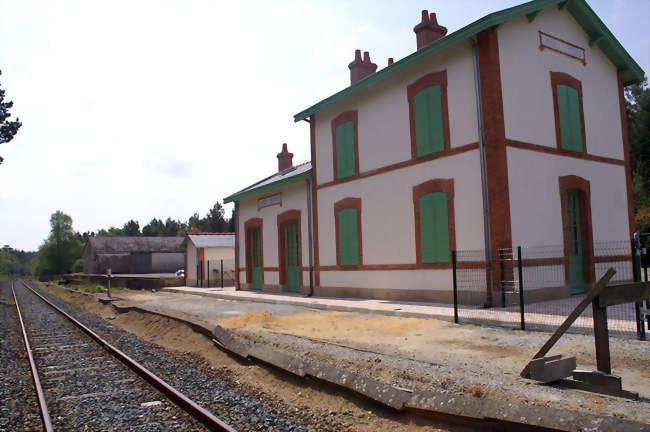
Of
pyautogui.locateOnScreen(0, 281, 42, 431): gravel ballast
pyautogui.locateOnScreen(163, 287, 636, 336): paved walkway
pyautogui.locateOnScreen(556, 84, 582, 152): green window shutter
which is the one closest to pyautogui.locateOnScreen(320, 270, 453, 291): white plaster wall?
pyautogui.locateOnScreen(163, 287, 636, 336): paved walkway

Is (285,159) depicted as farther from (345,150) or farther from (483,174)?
(483,174)

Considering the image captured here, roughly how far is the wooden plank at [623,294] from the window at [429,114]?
293 inches

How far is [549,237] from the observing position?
11.5m

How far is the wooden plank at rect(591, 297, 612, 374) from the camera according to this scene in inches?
178

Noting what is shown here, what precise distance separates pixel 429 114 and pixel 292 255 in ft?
27.4

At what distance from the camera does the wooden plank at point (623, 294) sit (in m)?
4.60

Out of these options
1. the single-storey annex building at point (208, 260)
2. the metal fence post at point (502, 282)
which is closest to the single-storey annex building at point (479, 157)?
the metal fence post at point (502, 282)

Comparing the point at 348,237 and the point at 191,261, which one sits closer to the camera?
the point at 348,237

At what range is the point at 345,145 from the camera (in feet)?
50.4

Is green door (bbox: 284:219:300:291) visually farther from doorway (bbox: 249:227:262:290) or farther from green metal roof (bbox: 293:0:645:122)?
green metal roof (bbox: 293:0:645:122)

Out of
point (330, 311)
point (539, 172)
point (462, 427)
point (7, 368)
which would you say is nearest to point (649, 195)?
point (539, 172)

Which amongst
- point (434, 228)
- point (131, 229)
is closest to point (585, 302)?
point (434, 228)

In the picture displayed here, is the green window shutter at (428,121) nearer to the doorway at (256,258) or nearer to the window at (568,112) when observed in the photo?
the window at (568,112)

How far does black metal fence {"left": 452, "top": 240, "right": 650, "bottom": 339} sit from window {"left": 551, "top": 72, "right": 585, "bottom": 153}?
9.12 ft
